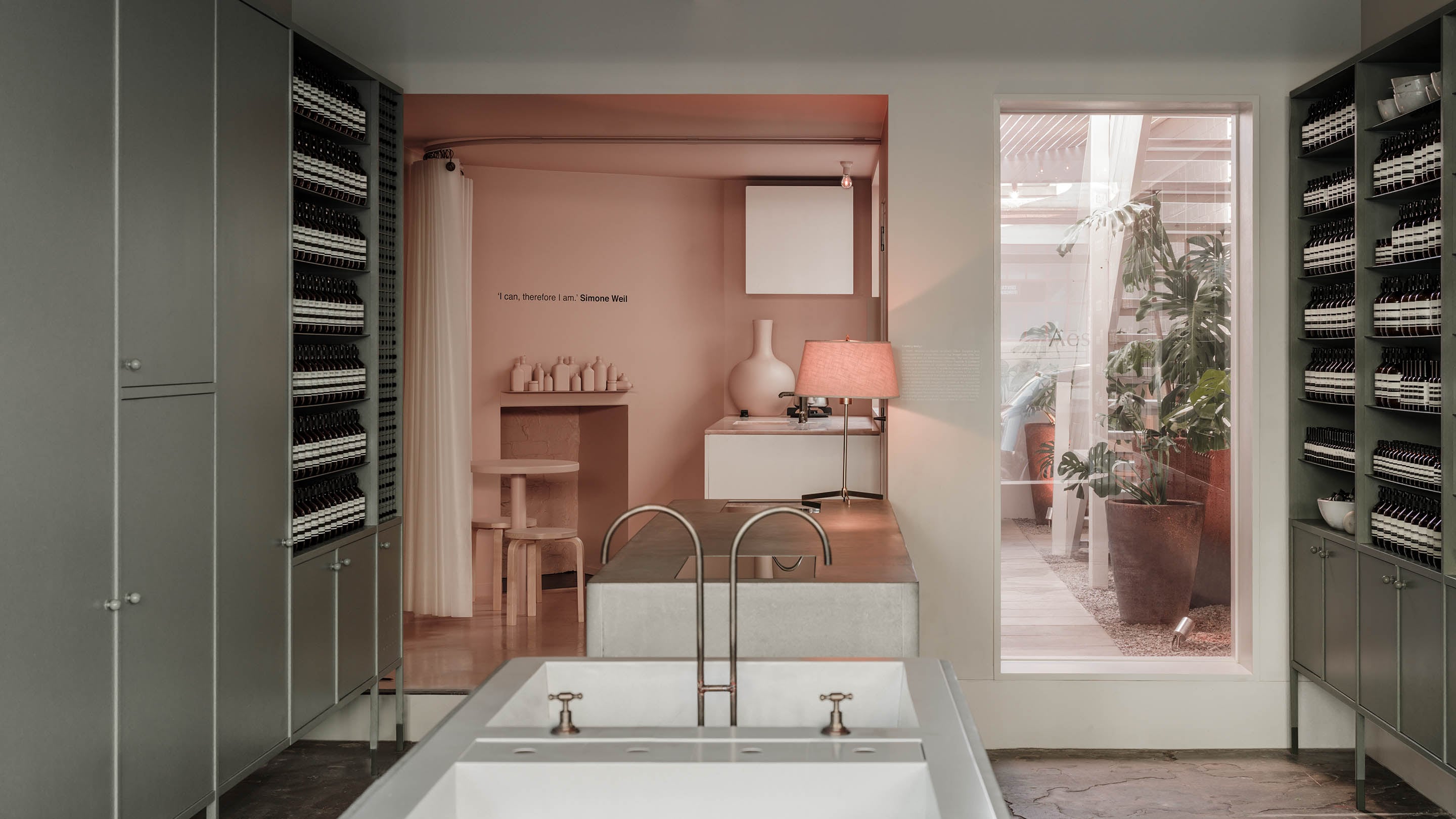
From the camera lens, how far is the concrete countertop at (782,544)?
294cm

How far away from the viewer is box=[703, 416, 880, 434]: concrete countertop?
4.85 metres

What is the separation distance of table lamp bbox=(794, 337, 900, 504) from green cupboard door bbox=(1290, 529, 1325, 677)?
1694 mm

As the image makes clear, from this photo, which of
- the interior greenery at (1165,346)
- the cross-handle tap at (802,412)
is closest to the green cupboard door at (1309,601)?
the interior greenery at (1165,346)

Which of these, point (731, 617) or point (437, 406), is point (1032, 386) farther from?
point (437, 406)

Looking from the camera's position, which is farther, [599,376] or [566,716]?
[599,376]

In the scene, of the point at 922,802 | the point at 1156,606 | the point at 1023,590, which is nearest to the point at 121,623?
the point at 922,802

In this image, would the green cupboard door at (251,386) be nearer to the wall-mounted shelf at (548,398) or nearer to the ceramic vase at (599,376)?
the wall-mounted shelf at (548,398)

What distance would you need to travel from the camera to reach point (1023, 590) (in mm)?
4457

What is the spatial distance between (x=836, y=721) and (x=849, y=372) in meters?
2.59

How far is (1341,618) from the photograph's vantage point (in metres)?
3.86

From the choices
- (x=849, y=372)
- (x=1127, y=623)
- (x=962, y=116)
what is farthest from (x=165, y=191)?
(x=1127, y=623)

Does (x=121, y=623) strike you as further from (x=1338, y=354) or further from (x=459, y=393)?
(x=1338, y=354)

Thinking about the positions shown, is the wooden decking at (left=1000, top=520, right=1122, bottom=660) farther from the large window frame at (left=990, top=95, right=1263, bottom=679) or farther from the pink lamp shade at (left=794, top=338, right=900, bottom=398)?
the pink lamp shade at (left=794, top=338, right=900, bottom=398)

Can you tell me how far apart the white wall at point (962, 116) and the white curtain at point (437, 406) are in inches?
59.7
